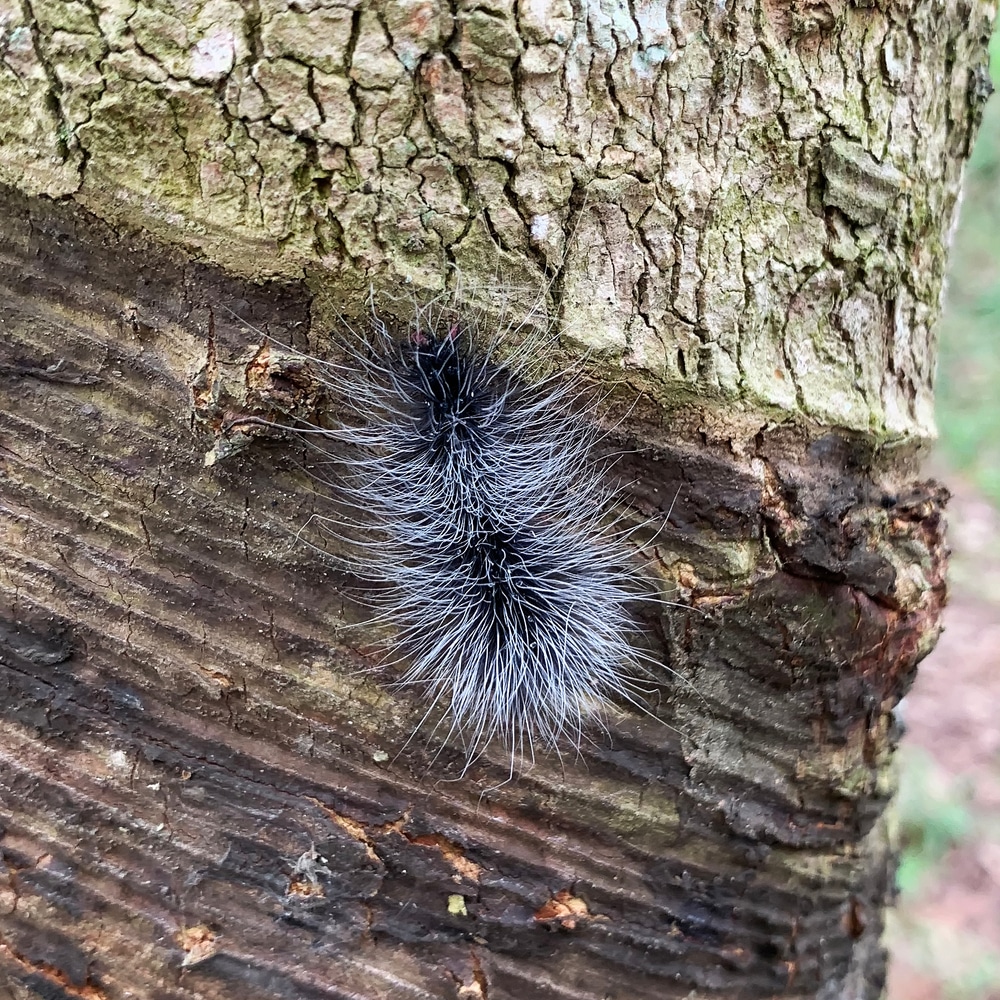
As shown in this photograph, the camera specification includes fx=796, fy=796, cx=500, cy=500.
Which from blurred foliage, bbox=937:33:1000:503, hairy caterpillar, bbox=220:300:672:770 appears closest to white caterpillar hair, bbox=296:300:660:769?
hairy caterpillar, bbox=220:300:672:770

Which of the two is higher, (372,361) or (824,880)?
(372,361)

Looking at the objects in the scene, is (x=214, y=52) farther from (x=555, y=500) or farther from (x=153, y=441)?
(x=555, y=500)

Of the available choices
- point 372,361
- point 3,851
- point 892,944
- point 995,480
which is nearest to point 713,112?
point 372,361

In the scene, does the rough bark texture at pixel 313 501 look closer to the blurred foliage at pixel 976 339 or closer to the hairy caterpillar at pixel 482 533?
the hairy caterpillar at pixel 482 533

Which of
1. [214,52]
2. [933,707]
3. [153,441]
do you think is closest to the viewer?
[214,52]

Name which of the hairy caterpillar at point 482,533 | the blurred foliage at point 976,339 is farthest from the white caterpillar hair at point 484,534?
the blurred foliage at point 976,339

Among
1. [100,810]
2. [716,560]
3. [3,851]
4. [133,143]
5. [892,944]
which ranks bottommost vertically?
[892,944]

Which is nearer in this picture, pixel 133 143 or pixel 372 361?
pixel 133 143
